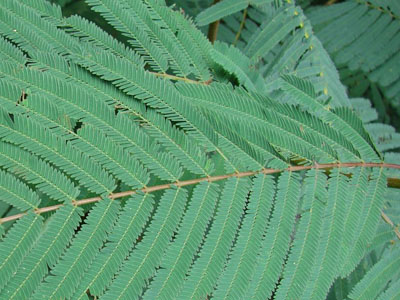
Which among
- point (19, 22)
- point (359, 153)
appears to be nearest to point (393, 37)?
point (359, 153)

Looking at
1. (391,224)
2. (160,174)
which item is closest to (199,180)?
(160,174)

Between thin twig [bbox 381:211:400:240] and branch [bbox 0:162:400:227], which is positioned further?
thin twig [bbox 381:211:400:240]

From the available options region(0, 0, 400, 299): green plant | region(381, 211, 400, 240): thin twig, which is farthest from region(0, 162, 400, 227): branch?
region(381, 211, 400, 240): thin twig

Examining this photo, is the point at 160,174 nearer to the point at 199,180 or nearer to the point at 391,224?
the point at 199,180

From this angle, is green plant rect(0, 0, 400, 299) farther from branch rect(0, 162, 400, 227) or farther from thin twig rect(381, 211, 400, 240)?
thin twig rect(381, 211, 400, 240)

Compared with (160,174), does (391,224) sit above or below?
above

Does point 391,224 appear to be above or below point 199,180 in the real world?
above

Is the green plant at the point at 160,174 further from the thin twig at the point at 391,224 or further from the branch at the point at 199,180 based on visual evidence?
the thin twig at the point at 391,224

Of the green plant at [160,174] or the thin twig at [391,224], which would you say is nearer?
the green plant at [160,174]

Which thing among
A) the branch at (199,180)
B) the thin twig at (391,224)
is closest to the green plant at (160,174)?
the branch at (199,180)

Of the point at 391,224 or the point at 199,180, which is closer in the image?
the point at 199,180
